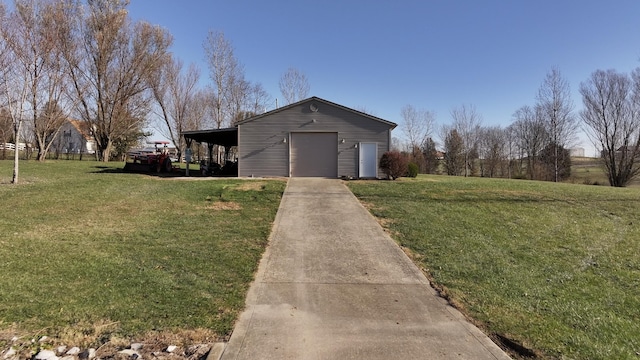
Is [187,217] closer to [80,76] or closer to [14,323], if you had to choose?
[14,323]

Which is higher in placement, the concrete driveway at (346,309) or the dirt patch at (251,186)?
the dirt patch at (251,186)

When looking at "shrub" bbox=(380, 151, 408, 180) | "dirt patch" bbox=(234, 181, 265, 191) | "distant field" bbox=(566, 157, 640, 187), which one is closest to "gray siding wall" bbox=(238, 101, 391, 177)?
"shrub" bbox=(380, 151, 408, 180)

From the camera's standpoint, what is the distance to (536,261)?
20.2 ft

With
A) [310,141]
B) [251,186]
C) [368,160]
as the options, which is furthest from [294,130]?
[251,186]

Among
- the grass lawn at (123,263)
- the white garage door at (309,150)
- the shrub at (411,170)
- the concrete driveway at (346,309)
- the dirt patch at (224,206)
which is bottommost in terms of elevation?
the concrete driveway at (346,309)

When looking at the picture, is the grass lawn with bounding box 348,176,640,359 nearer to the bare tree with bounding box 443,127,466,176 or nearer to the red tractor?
the red tractor

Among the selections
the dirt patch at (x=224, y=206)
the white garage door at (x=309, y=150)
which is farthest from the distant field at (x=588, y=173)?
the dirt patch at (x=224, y=206)

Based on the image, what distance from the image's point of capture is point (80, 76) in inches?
1117

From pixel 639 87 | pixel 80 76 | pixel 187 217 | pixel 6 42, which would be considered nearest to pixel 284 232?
pixel 187 217

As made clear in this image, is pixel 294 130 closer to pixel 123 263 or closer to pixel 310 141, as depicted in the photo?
pixel 310 141

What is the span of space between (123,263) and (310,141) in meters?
13.6

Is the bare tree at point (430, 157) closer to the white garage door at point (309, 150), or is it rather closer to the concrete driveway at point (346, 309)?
the white garage door at point (309, 150)

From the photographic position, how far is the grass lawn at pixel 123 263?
3.41m

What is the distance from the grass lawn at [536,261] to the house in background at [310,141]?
6.00 metres
